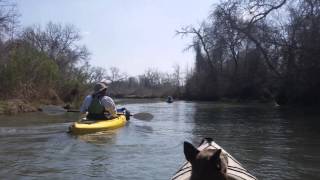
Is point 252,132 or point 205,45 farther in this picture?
point 205,45

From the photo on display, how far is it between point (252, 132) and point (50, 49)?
49.2m

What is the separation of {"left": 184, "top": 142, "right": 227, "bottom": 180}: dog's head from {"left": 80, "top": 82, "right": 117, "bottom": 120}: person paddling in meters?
11.4

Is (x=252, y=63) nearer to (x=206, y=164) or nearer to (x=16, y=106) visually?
(x=16, y=106)

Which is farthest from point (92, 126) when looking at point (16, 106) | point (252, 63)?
point (252, 63)

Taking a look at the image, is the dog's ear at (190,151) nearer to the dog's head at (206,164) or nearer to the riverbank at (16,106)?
the dog's head at (206,164)

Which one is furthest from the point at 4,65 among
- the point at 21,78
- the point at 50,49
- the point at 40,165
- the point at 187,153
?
the point at 50,49

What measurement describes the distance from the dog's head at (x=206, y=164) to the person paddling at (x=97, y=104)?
11.4 meters

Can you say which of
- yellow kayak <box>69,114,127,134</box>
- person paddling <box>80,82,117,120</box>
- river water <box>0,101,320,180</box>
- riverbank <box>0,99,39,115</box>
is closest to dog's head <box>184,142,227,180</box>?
river water <box>0,101,320,180</box>

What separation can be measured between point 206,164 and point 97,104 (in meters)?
11.8

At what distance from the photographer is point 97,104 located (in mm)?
16016

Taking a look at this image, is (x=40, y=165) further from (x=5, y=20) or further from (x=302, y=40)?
(x=302, y=40)

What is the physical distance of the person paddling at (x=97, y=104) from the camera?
15.9 metres

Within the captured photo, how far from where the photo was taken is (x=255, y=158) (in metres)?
12.2

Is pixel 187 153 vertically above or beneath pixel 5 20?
beneath
